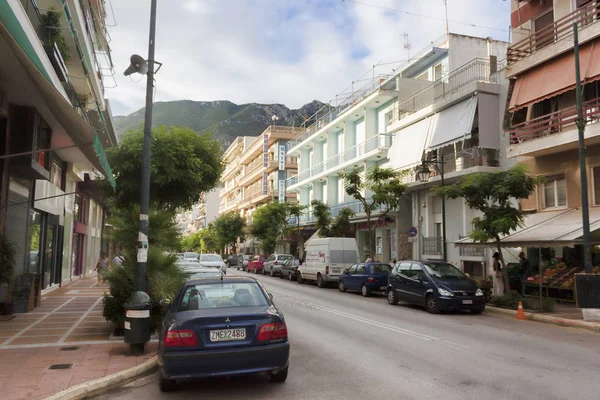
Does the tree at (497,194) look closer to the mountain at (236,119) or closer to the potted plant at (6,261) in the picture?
the potted plant at (6,261)

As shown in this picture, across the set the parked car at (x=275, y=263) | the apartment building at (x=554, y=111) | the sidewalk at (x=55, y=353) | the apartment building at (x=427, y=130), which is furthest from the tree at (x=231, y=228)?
the sidewalk at (x=55, y=353)

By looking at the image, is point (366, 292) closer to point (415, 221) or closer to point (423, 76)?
point (415, 221)

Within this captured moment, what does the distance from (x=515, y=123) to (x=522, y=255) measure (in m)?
6.24

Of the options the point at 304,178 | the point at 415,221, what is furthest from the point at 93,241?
the point at 415,221

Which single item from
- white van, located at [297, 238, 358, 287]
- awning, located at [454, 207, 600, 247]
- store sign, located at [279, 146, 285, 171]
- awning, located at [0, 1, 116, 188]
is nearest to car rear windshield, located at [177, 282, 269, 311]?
awning, located at [0, 1, 116, 188]

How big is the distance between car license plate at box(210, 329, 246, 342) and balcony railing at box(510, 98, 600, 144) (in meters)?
14.1

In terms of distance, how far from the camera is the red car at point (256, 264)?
4239cm

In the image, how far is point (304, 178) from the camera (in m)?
45.1

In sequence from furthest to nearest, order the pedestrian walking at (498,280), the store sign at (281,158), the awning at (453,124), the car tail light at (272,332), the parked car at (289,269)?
the store sign at (281,158) → the parked car at (289,269) → the awning at (453,124) → the pedestrian walking at (498,280) → the car tail light at (272,332)

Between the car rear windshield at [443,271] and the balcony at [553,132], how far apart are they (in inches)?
245

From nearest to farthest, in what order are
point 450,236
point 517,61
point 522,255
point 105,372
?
point 105,372 < point 522,255 < point 517,61 < point 450,236

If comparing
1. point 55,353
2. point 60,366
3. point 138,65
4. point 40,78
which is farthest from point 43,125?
point 60,366

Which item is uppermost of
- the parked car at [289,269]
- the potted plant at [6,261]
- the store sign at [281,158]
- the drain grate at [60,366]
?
the store sign at [281,158]

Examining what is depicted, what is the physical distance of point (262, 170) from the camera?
60.9m
